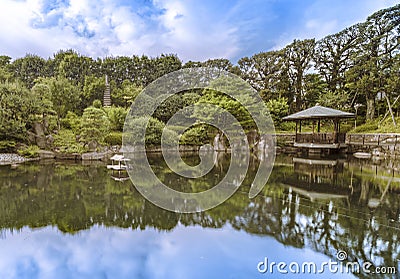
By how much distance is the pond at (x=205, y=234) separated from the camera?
2.55 m

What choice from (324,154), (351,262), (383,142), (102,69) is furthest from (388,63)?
(102,69)

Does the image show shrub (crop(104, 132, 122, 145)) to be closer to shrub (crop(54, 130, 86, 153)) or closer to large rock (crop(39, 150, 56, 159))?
shrub (crop(54, 130, 86, 153))

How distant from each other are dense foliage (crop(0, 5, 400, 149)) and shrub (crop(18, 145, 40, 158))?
20.6 inches

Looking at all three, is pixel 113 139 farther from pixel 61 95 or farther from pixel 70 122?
pixel 61 95

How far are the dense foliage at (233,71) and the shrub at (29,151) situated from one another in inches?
20.6

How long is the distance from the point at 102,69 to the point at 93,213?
56.2 feet

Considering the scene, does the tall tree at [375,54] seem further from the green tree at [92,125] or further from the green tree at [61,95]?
the green tree at [61,95]

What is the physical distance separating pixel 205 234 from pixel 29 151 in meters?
10.1

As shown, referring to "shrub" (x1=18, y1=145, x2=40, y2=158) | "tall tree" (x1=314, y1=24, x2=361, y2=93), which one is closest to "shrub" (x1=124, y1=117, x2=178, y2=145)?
"shrub" (x1=18, y1=145, x2=40, y2=158)

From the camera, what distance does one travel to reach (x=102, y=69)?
18.9 meters

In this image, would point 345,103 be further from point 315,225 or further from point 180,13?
point 315,225

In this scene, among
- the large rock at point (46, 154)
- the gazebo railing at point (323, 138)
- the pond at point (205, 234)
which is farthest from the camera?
the gazebo railing at point (323, 138)

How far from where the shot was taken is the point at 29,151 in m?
10.3

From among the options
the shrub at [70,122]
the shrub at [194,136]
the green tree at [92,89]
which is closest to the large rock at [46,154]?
the shrub at [70,122]
